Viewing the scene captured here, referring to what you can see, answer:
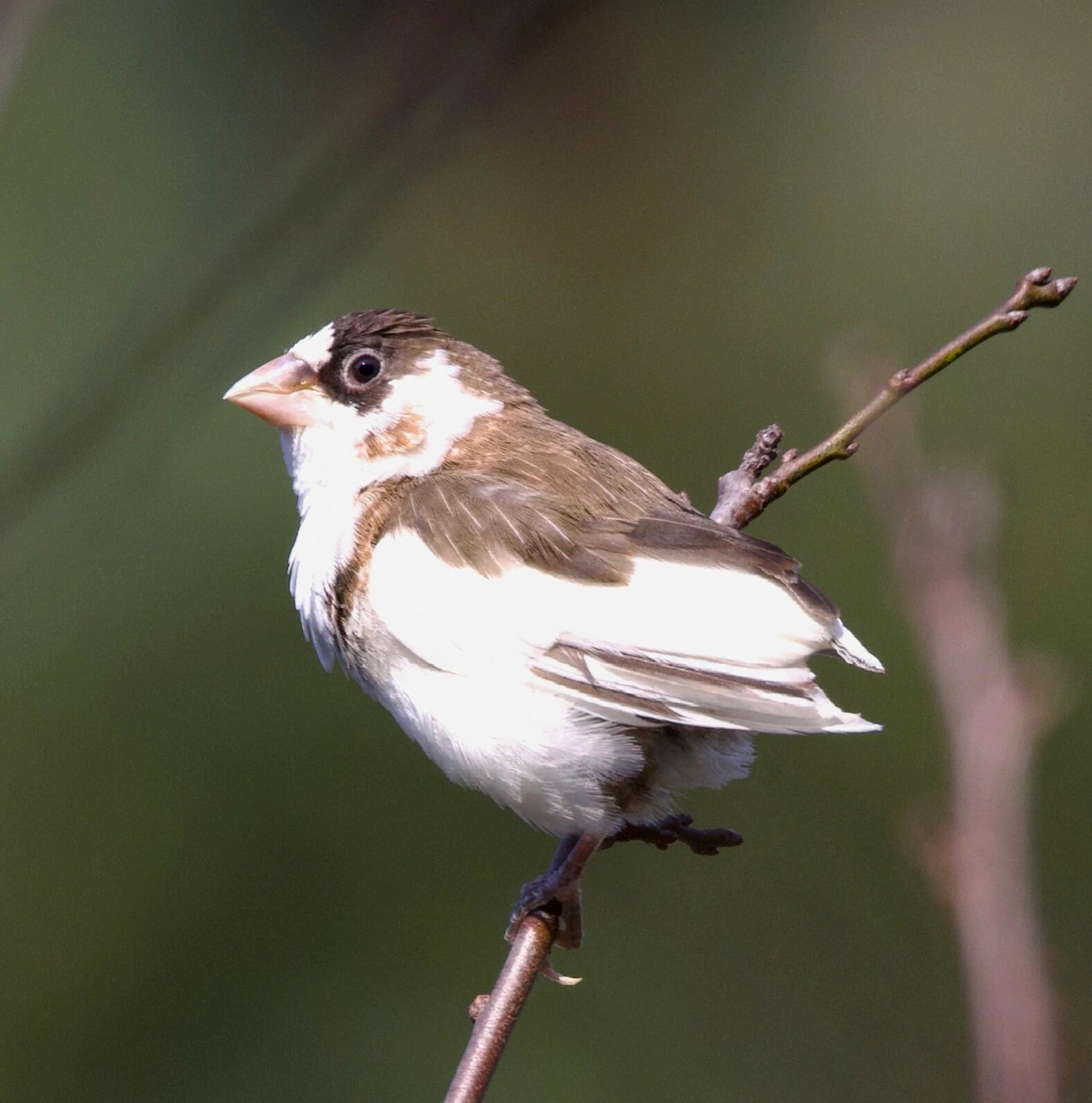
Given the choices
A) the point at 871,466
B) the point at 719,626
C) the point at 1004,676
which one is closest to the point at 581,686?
the point at 719,626

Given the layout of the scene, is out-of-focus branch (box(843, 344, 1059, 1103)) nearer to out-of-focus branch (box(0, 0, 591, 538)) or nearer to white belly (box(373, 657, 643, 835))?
white belly (box(373, 657, 643, 835))

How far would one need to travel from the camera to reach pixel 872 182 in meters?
7.91

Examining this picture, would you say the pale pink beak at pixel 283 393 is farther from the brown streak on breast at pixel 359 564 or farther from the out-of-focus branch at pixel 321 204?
the out-of-focus branch at pixel 321 204

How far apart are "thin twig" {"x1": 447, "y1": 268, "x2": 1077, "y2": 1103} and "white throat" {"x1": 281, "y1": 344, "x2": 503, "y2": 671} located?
25.0 inches

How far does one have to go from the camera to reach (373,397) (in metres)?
3.23

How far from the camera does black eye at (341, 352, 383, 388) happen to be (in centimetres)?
326

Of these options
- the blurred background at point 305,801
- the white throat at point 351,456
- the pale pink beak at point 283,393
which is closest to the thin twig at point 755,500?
the white throat at point 351,456

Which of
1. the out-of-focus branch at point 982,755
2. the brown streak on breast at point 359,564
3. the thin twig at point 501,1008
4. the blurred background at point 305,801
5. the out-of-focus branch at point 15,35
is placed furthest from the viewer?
the blurred background at point 305,801

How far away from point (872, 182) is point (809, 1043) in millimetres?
4456

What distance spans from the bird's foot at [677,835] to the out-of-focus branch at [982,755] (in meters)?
0.79

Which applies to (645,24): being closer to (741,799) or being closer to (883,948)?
(741,799)

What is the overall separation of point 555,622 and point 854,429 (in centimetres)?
61

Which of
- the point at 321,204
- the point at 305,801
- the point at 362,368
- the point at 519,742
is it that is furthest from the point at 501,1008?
the point at 305,801

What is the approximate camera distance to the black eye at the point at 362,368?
3.26 metres
